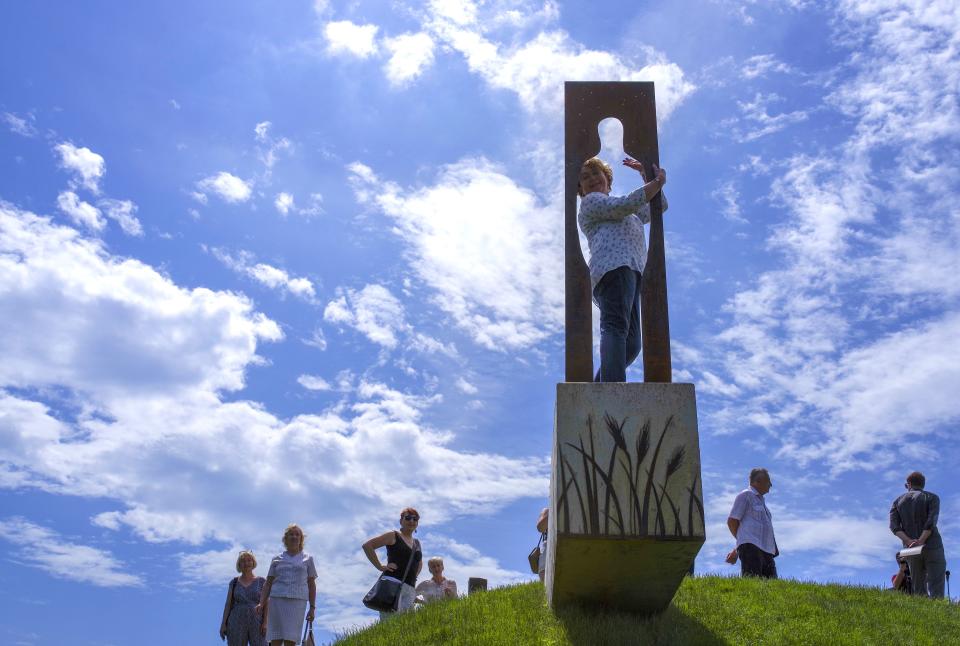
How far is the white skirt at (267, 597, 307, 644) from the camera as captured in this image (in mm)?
9258

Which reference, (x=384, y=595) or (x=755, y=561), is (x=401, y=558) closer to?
(x=384, y=595)

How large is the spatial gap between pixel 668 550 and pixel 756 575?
3804mm

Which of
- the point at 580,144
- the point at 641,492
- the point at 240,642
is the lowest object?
the point at 240,642

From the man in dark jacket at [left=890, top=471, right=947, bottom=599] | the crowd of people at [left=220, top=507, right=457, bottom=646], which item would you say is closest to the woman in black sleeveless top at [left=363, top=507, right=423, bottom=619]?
the crowd of people at [left=220, top=507, right=457, bottom=646]

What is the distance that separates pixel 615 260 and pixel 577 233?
806 millimetres

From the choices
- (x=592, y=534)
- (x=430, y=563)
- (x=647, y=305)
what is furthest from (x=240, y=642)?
(x=647, y=305)

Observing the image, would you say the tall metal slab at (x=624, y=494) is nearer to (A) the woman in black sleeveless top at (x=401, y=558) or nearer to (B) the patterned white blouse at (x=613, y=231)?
(B) the patterned white blouse at (x=613, y=231)

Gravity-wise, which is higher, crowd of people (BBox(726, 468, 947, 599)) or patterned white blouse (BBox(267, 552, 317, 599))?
crowd of people (BBox(726, 468, 947, 599))

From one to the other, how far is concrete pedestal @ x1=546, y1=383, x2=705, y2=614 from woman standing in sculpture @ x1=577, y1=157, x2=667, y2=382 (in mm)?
603

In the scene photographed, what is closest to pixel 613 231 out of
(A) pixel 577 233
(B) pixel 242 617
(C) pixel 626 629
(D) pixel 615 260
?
(D) pixel 615 260

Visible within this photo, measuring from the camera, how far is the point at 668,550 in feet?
22.4

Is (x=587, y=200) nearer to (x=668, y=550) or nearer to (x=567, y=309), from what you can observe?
(x=567, y=309)

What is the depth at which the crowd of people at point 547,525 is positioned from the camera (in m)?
7.82

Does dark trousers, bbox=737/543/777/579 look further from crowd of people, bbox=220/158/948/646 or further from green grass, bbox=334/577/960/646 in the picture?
green grass, bbox=334/577/960/646
